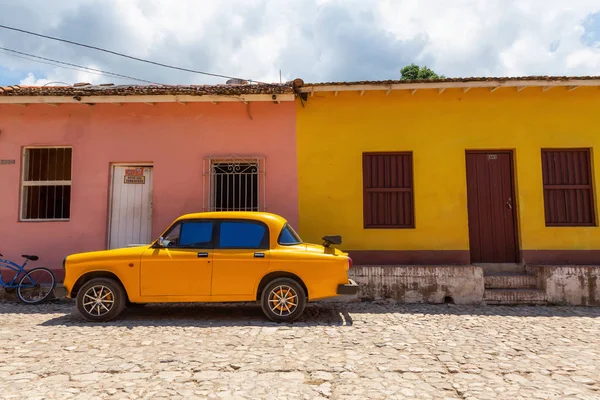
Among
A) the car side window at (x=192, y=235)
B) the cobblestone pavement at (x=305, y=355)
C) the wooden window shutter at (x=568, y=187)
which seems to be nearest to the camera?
the cobblestone pavement at (x=305, y=355)

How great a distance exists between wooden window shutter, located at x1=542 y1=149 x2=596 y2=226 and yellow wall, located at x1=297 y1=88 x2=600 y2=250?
0.57 feet

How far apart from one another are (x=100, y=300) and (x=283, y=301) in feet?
8.83

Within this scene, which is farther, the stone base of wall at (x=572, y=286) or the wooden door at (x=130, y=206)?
the wooden door at (x=130, y=206)

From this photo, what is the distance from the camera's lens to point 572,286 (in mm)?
6621

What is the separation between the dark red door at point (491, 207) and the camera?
7.53m

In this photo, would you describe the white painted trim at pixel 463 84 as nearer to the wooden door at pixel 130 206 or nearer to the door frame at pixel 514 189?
the door frame at pixel 514 189

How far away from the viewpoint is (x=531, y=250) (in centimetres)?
731

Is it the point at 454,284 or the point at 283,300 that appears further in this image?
the point at 454,284

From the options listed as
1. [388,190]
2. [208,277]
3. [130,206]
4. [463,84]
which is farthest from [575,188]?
[130,206]

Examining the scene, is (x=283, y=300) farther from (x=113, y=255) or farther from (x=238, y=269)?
(x=113, y=255)

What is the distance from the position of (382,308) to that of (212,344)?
3.15 m

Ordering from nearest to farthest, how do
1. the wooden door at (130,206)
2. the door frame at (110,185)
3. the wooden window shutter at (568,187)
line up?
the wooden window shutter at (568,187)
the door frame at (110,185)
the wooden door at (130,206)

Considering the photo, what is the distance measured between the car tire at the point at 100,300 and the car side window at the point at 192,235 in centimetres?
101

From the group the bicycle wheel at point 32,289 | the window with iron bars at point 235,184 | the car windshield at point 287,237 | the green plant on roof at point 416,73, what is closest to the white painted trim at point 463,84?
the window with iron bars at point 235,184
